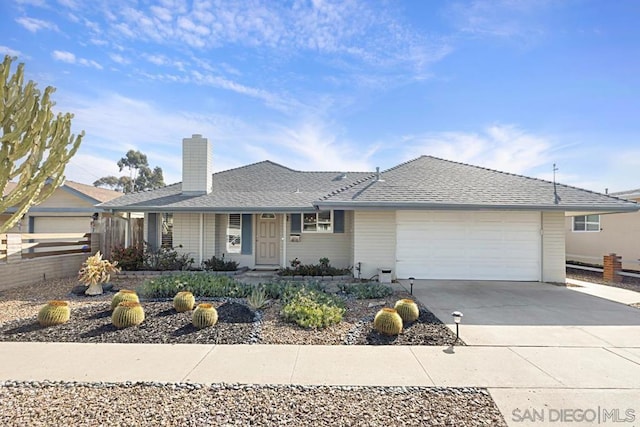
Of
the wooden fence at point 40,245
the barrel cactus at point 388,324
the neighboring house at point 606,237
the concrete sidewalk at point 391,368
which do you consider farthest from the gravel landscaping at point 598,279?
the wooden fence at point 40,245

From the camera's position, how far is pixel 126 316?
18.5 ft

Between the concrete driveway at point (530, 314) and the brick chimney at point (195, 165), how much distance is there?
8534mm

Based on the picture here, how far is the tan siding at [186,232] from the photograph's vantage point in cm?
1233

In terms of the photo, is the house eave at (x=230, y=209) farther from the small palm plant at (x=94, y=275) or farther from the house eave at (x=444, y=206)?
the small palm plant at (x=94, y=275)

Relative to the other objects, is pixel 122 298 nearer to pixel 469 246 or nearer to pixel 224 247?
pixel 224 247

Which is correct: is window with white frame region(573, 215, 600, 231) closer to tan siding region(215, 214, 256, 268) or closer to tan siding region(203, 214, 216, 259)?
tan siding region(215, 214, 256, 268)

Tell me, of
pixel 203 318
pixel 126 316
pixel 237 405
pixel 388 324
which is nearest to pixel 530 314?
pixel 388 324

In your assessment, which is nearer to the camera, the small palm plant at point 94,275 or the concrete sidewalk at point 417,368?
the concrete sidewalk at point 417,368

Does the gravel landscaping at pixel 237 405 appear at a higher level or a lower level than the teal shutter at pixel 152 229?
lower

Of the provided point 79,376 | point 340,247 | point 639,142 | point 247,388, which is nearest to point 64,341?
point 79,376

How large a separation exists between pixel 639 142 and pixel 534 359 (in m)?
13.0

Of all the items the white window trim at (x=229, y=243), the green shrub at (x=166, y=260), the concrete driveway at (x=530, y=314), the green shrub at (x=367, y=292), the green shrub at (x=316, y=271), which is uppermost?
Result: the white window trim at (x=229, y=243)

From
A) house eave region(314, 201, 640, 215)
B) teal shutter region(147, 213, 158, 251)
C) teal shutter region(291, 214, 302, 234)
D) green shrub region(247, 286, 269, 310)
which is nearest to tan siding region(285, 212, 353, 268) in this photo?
teal shutter region(291, 214, 302, 234)

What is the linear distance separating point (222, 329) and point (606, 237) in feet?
53.9
